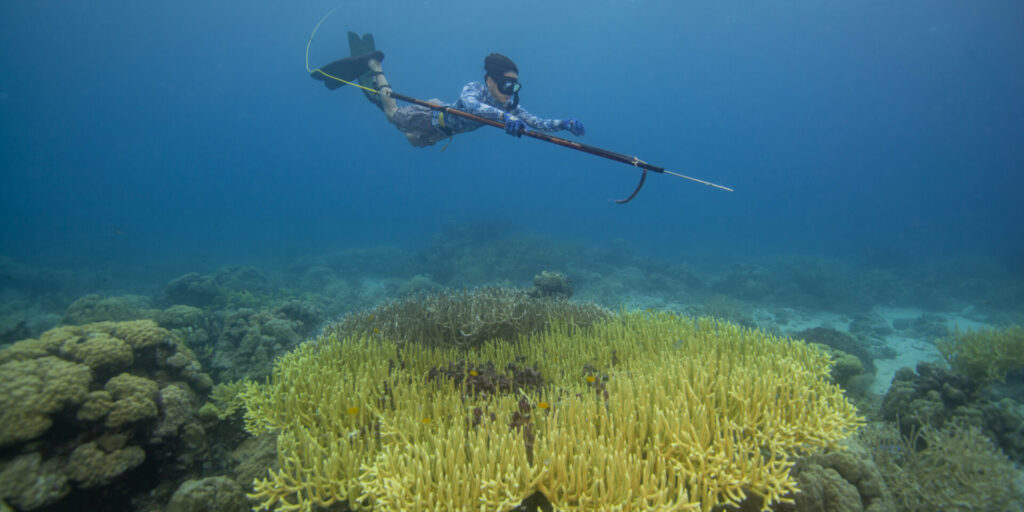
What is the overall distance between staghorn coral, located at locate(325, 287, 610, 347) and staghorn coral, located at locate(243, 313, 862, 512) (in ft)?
3.65

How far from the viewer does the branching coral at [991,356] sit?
595 cm

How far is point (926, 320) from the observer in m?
13.6

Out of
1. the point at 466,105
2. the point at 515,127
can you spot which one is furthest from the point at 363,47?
the point at 515,127

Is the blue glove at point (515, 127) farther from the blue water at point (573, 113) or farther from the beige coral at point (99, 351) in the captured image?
the blue water at point (573, 113)

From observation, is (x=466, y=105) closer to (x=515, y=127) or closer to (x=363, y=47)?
(x=515, y=127)

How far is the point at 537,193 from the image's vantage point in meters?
131

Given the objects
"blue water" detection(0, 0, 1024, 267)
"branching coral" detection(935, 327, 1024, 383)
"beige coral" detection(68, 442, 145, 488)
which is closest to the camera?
"beige coral" detection(68, 442, 145, 488)

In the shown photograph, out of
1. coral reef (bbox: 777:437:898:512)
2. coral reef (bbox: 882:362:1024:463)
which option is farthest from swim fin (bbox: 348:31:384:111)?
coral reef (bbox: 882:362:1024:463)

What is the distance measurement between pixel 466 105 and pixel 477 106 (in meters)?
0.49

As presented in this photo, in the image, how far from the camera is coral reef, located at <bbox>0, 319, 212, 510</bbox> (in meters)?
2.59

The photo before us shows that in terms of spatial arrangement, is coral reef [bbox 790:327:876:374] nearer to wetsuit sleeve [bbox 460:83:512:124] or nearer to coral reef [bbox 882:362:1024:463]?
coral reef [bbox 882:362:1024:463]

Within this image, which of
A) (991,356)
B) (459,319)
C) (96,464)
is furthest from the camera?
(991,356)

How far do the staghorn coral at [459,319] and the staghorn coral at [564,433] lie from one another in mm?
1111

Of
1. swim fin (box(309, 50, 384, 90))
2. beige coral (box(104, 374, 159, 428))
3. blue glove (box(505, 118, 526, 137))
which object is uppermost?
swim fin (box(309, 50, 384, 90))
